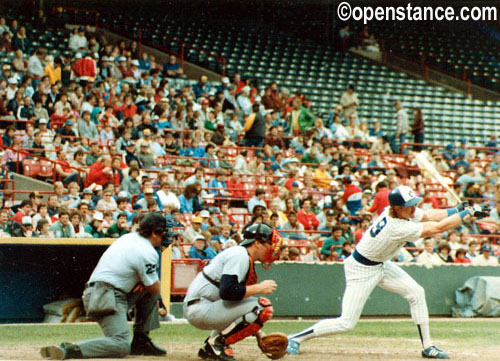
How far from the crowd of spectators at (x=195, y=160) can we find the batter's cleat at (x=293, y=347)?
426 centimetres

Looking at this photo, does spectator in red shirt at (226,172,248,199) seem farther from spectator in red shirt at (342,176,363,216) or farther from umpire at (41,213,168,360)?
umpire at (41,213,168,360)

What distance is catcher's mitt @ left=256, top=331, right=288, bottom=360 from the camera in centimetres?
654

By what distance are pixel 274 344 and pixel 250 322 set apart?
28 cm

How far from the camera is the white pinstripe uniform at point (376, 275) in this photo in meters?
7.40

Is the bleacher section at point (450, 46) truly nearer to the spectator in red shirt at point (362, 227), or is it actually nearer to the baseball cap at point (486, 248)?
the baseball cap at point (486, 248)

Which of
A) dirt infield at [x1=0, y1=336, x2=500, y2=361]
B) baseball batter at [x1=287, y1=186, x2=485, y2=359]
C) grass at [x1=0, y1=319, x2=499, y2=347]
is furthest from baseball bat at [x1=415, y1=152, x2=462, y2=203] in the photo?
baseball batter at [x1=287, y1=186, x2=485, y2=359]

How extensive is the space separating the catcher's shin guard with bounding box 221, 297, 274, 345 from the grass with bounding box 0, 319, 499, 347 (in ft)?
5.74

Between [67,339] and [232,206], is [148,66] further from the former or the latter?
[67,339]

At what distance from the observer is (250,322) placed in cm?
647

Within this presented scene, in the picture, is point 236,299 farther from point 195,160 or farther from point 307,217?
point 195,160

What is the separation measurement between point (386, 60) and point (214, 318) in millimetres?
23881

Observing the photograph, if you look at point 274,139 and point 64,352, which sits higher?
point 274,139

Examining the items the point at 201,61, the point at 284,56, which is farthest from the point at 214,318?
the point at 284,56

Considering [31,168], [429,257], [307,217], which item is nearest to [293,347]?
[429,257]
